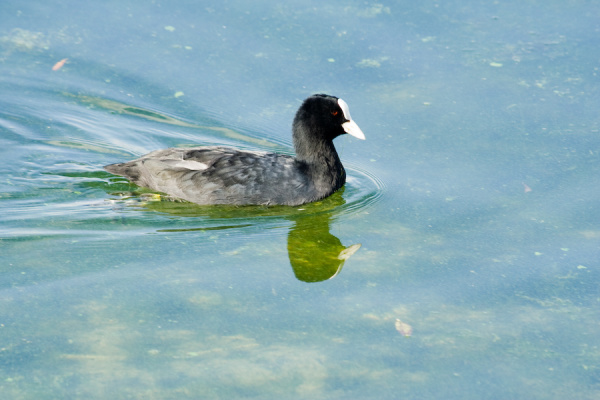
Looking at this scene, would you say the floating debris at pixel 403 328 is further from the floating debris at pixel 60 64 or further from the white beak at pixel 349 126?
the floating debris at pixel 60 64

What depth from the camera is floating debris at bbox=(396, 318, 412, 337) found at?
17.7 ft

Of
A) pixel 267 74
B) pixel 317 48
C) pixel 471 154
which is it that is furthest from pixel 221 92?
pixel 471 154

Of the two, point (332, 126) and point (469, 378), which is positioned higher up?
point (332, 126)

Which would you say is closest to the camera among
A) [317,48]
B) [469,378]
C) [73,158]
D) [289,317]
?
[469,378]

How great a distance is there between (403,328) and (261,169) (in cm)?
A: 214

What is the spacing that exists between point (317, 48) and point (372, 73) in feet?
2.29

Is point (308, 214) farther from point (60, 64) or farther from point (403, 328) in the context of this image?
point (60, 64)

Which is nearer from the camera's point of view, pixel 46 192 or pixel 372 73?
pixel 46 192

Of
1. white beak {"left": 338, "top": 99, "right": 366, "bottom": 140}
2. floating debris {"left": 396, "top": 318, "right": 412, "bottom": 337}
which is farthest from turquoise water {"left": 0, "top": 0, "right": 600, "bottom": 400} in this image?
white beak {"left": 338, "top": 99, "right": 366, "bottom": 140}

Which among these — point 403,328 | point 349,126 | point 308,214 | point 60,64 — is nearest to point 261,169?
point 308,214

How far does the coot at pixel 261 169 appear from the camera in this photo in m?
7.00

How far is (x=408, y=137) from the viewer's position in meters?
7.82

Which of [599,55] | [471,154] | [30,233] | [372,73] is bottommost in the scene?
[30,233]

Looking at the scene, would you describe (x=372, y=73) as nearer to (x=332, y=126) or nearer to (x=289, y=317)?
(x=332, y=126)
